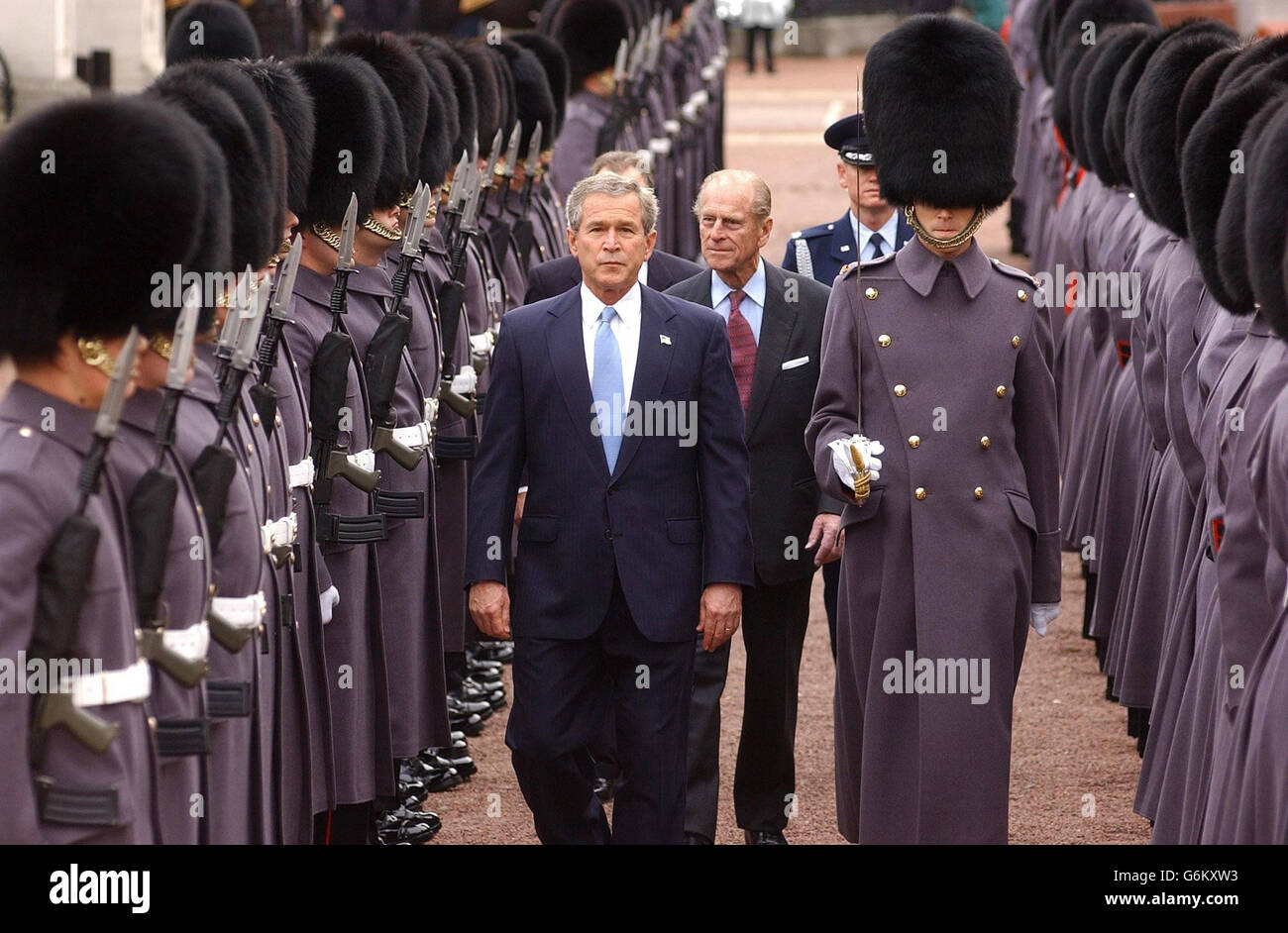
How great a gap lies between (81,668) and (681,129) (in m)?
10.8

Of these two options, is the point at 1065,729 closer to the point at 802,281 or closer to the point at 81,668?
the point at 802,281

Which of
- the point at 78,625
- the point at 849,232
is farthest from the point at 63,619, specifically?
the point at 849,232

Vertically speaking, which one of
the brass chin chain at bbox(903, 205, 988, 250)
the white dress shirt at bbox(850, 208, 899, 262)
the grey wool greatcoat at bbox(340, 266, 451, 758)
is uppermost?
the brass chin chain at bbox(903, 205, 988, 250)

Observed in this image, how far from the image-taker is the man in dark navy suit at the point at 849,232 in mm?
6301

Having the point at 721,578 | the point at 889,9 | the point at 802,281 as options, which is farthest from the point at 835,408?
the point at 889,9

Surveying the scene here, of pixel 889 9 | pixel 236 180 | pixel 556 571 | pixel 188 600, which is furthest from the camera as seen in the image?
pixel 889 9

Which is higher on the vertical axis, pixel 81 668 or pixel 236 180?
pixel 236 180

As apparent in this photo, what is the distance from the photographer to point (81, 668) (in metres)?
3.28

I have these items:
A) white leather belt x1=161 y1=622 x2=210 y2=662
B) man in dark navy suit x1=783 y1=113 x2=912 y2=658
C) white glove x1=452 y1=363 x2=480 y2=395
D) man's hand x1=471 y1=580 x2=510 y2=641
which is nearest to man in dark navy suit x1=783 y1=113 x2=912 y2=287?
man in dark navy suit x1=783 y1=113 x2=912 y2=658

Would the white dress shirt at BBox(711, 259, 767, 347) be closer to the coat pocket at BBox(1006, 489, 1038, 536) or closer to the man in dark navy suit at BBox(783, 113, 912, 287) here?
the man in dark navy suit at BBox(783, 113, 912, 287)

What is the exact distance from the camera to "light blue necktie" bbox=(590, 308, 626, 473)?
492cm

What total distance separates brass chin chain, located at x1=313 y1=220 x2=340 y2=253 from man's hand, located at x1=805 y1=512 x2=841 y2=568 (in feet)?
4.17

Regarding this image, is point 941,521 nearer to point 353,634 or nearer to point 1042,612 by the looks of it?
point 1042,612

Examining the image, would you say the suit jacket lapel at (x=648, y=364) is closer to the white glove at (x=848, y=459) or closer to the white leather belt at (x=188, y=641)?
the white glove at (x=848, y=459)
